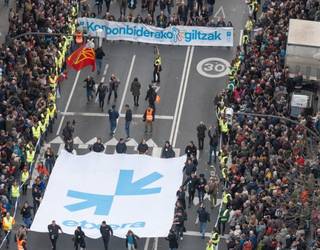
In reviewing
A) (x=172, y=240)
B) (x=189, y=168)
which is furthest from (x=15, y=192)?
(x=189, y=168)

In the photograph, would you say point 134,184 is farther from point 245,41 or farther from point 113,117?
point 245,41

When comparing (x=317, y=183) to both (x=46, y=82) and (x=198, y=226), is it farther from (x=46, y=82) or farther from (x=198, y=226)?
(x=46, y=82)

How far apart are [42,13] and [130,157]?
38.6ft

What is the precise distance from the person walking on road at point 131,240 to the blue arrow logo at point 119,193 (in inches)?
86.8

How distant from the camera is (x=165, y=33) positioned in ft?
224

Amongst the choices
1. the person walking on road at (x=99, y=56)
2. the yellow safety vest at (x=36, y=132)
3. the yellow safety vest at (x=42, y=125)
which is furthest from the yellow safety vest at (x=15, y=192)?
the person walking on road at (x=99, y=56)

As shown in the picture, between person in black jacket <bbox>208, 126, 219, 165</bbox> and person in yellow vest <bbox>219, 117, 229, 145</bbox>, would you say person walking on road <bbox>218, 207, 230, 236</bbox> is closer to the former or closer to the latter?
person in black jacket <bbox>208, 126, 219, 165</bbox>

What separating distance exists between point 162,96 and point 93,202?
10565 millimetres

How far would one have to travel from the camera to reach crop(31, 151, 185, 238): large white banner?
54.0 meters

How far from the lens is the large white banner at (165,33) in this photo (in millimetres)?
68250

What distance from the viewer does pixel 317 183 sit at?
5350 centimetres

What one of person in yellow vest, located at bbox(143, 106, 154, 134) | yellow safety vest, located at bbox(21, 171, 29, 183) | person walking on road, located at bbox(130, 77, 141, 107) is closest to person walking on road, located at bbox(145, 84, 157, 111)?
person in yellow vest, located at bbox(143, 106, 154, 134)

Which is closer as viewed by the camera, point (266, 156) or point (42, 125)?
point (266, 156)

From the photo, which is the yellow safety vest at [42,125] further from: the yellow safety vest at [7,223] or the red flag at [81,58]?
the yellow safety vest at [7,223]
